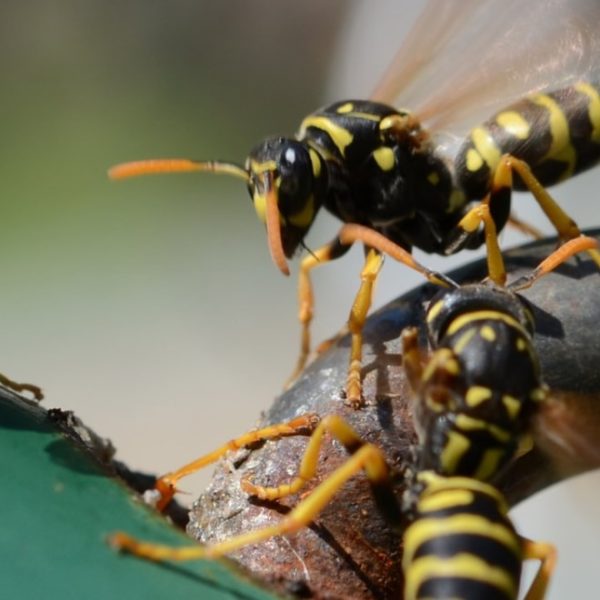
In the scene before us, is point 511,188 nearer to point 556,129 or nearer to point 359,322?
point 556,129

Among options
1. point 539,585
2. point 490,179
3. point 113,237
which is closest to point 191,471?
point 539,585

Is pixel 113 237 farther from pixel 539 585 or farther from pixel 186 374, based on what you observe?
pixel 539 585

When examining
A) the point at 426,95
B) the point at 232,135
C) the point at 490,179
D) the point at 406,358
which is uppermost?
the point at 232,135

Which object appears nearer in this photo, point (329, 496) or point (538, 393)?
point (329, 496)

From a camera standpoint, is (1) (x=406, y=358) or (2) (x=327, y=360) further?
(2) (x=327, y=360)

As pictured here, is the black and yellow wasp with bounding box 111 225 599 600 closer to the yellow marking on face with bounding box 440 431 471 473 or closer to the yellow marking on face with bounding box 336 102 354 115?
the yellow marking on face with bounding box 440 431 471 473

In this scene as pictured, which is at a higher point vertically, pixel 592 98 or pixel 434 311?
pixel 592 98

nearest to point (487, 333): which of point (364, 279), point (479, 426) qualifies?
point (479, 426)

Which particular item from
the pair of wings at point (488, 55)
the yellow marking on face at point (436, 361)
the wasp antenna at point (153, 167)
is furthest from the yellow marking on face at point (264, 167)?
the yellow marking on face at point (436, 361)
